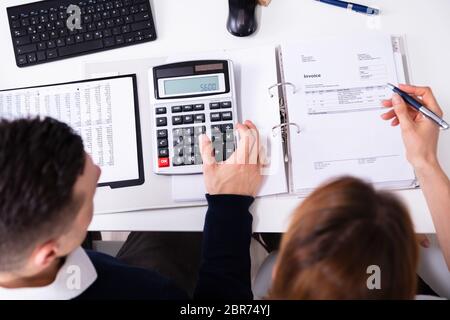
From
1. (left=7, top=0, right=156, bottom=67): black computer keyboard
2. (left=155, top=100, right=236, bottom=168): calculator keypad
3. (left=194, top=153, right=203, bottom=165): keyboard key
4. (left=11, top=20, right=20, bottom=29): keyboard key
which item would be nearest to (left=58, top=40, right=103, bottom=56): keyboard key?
(left=7, top=0, right=156, bottom=67): black computer keyboard

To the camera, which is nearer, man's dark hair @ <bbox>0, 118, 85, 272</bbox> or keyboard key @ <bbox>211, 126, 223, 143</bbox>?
man's dark hair @ <bbox>0, 118, 85, 272</bbox>

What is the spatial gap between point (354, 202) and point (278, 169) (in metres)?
0.25

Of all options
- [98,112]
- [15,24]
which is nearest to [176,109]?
[98,112]

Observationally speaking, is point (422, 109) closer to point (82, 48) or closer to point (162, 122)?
point (162, 122)

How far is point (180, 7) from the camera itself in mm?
795

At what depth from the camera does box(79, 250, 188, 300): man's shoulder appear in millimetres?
623

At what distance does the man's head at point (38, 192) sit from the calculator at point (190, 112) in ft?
0.67

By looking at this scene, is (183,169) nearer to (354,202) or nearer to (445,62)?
(354,202)

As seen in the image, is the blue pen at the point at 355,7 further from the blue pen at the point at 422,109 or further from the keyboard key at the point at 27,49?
the keyboard key at the point at 27,49

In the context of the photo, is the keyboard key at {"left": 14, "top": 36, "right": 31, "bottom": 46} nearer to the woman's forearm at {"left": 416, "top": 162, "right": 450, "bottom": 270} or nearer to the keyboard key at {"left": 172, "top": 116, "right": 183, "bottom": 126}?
the keyboard key at {"left": 172, "top": 116, "right": 183, "bottom": 126}

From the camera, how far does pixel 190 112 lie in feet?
2.34

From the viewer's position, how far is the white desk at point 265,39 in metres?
0.70

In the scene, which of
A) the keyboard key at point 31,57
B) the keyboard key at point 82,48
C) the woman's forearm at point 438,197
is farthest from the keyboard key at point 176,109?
the woman's forearm at point 438,197
